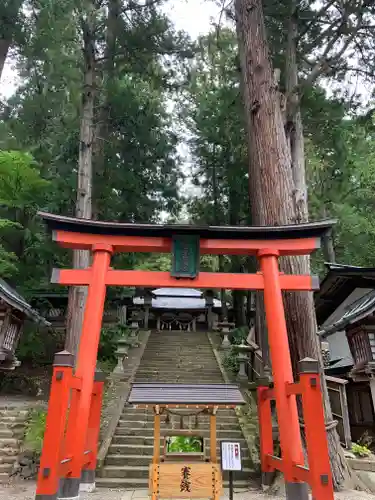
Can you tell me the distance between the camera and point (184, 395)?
5.14 meters

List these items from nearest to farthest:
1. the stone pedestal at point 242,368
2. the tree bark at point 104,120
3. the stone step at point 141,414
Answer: the stone step at point 141,414 → the stone pedestal at point 242,368 → the tree bark at point 104,120

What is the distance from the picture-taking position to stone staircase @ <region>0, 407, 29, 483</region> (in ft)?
22.8

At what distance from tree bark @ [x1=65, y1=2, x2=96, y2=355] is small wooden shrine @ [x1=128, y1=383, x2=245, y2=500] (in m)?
3.93

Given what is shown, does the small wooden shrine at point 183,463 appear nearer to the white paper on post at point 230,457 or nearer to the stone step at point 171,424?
the white paper on post at point 230,457

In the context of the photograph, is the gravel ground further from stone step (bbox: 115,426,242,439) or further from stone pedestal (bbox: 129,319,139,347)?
stone pedestal (bbox: 129,319,139,347)

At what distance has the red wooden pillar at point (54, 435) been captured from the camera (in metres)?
4.37

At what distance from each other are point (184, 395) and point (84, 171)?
6842 millimetres

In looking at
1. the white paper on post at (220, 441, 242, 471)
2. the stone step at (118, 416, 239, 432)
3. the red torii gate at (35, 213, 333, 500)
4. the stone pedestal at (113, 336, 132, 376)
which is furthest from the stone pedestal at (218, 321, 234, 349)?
the white paper on post at (220, 441, 242, 471)

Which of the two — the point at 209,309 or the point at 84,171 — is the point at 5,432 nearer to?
the point at 84,171

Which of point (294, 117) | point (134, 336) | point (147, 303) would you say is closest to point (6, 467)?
point (294, 117)

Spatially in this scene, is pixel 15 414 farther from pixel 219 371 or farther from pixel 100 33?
pixel 100 33

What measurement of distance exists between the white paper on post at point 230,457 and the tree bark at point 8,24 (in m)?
12.3

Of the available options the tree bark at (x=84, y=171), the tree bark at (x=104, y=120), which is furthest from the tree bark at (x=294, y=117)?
the tree bark at (x=104, y=120)

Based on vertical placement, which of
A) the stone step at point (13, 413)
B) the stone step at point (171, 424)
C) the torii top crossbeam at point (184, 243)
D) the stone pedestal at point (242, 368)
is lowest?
the stone step at point (171, 424)
